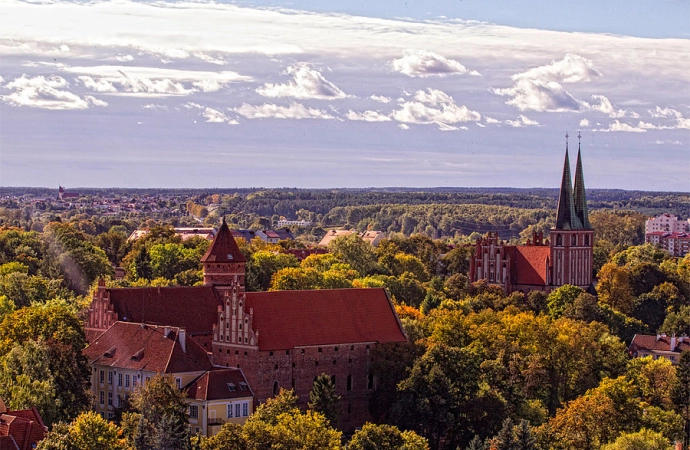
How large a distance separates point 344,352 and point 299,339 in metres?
3.11

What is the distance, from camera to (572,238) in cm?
13662

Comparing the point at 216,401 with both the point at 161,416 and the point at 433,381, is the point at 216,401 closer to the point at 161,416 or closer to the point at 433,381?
the point at 161,416

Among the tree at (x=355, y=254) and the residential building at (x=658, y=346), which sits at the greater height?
the tree at (x=355, y=254)

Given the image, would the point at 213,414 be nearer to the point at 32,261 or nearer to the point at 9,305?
the point at 9,305

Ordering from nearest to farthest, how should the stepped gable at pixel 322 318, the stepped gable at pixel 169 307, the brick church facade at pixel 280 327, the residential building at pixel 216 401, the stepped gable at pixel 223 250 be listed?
1. the residential building at pixel 216 401
2. the brick church facade at pixel 280 327
3. the stepped gable at pixel 322 318
4. the stepped gable at pixel 169 307
5. the stepped gable at pixel 223 250

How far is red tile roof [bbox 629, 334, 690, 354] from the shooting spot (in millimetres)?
112688

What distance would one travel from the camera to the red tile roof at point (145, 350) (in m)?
78.4

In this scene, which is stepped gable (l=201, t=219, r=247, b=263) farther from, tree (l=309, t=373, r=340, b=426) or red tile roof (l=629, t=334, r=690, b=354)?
red tile roof (l=629, t=334, r=690, b=354)

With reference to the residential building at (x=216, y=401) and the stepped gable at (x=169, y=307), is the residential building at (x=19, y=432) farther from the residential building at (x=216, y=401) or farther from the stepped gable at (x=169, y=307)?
the stepped gable at (x=169, y=307)

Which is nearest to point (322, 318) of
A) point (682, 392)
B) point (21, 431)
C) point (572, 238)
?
point (682, 392)

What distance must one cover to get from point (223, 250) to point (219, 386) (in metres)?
18.1

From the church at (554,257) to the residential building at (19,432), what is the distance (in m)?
73.1

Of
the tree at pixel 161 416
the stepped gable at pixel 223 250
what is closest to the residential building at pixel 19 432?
the tree at pixel 161 416

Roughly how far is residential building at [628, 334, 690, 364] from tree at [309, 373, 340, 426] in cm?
3989
